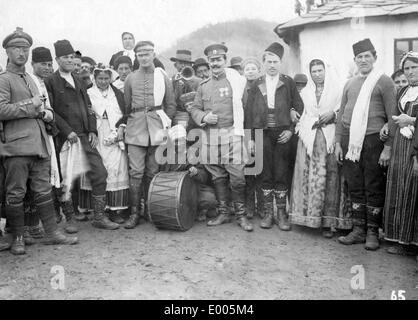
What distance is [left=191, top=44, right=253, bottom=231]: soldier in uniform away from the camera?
192 inches

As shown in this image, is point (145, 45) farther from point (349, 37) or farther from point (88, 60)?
point (349, 37)

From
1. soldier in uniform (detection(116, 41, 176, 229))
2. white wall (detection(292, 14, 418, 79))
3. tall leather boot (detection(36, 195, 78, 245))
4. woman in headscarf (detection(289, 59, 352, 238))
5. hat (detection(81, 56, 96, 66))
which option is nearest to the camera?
tall leather boot (detection(36, 195, 78, 245))

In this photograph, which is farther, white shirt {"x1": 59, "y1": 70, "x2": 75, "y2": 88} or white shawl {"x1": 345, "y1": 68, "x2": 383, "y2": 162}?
white shirt {"x1": 59, "y1": 70, "x2": 75, "y2": 88}

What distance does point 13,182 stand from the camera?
3.98 m

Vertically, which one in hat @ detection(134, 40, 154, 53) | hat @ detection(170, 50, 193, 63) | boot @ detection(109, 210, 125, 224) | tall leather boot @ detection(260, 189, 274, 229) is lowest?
boot @ detection(109, 210, 125, 224)

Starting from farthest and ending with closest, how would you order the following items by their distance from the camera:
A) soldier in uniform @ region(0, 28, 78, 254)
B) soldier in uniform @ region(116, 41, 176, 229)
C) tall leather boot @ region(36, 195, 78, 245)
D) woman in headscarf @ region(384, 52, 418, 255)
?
soldier in uniform @ region(116, 41, 176, 229), tall leather boot @ region(36, 195, 78, 245), soldier in uniform @ region(0, 28, 78, 254), woman in headscarf @ region(384, 52, 418, 255)

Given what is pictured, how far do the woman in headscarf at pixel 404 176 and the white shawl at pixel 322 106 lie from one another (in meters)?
0.75

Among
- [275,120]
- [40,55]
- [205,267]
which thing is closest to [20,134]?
[40,55]

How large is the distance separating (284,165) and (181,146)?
129cm

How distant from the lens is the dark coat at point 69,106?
4.68 metres

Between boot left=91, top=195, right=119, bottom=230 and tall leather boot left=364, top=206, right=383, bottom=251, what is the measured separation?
287cm

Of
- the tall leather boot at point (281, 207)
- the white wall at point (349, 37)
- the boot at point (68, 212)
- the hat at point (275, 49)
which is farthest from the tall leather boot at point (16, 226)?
the white wall at point (349, 37)

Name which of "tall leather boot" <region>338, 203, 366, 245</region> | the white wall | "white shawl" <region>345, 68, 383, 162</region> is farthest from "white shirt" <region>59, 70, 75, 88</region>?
the white wall

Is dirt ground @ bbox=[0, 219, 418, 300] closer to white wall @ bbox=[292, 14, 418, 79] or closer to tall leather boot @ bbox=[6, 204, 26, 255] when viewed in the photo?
tall leather boot @ bbox=[6, 204, 26, 255]
